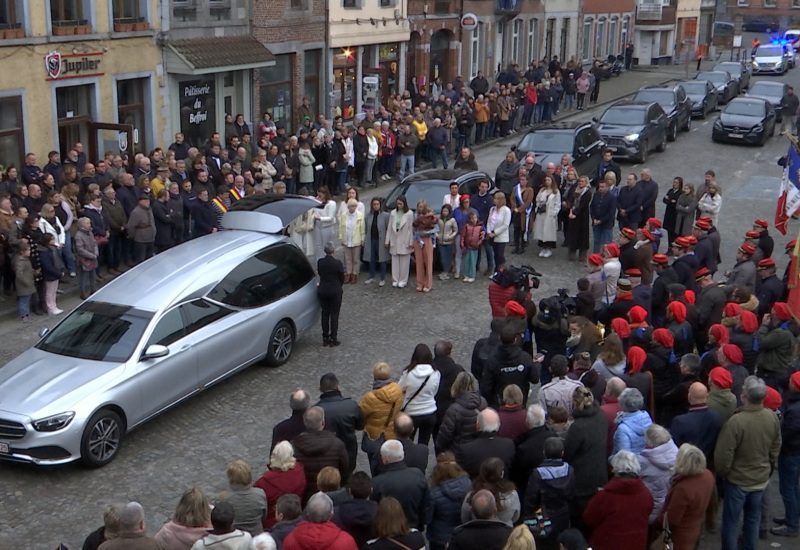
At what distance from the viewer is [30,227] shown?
14750 millimetres

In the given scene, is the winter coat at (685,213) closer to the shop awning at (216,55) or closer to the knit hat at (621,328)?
the knit hat at (621,328)

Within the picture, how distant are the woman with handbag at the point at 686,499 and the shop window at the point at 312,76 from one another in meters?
23.2

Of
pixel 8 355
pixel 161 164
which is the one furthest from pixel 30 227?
pixel 161 164

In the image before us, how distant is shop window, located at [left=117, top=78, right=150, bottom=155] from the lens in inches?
876

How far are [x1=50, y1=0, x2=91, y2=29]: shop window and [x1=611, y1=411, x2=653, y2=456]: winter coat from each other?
15.7 meters

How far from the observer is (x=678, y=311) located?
1082cm

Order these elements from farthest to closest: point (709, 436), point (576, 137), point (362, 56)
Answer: point (362, 56)
point (576, 137)
point (709, 436)

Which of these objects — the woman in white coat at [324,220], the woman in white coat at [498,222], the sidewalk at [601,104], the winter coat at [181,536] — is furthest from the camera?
the woman in white coat at [324,220]

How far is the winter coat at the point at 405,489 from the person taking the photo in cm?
743

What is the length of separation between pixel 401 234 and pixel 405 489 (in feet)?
30.5

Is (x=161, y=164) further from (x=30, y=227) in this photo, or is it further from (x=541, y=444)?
(x=541, y=444)

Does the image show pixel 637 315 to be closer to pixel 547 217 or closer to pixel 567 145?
pixel 547 217

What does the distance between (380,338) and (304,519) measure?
771 centimetres

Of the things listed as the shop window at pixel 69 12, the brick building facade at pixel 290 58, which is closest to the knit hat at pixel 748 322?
the shop window at pixel 69 12
